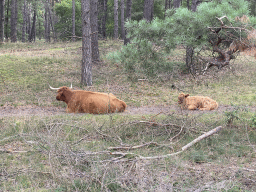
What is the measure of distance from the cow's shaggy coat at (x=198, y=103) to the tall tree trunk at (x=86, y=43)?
532cm

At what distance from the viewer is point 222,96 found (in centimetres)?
1246

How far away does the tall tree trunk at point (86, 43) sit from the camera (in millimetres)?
13305

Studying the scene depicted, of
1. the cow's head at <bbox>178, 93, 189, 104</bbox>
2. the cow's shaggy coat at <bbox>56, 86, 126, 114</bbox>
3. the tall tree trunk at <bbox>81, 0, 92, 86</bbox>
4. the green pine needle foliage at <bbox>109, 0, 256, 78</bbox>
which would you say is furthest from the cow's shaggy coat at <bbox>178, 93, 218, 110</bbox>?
the tall tree trunk at <bbox>81, 0, 92, 86</bbox>

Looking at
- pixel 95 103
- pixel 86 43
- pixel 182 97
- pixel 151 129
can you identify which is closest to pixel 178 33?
pixel 151 129

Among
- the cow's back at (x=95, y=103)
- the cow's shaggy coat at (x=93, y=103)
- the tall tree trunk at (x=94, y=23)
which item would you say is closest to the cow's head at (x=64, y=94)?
the cow's shaggy coat at (x=93, y=103)

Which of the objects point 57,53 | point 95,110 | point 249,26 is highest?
point 249,26

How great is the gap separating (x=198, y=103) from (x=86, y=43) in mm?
6301

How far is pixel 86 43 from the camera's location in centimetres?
1352

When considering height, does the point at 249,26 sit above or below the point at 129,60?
above

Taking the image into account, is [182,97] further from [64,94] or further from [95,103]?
[64,94]

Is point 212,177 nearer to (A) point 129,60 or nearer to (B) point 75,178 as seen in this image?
(B) point 75,178

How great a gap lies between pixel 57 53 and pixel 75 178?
16.8m

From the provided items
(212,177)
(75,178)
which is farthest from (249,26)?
(75,178)

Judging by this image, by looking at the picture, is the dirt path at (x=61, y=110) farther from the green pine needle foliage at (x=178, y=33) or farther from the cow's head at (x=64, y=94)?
the green pine needle foliage at (x=178, y=33)
